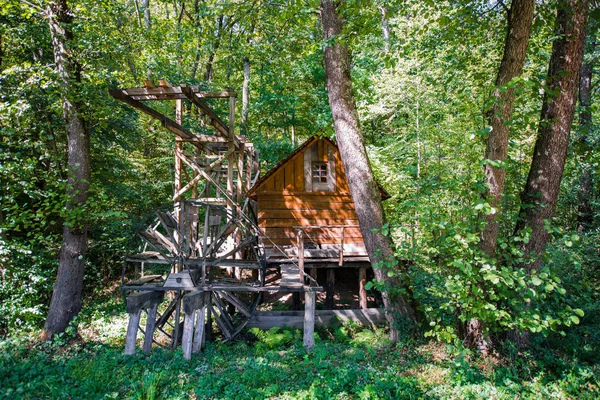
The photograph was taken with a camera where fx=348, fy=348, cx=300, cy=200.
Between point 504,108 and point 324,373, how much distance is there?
4.58 meters

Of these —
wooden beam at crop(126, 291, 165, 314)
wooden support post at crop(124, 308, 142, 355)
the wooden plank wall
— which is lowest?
wooden support post at crop(124, 308, 142, 355)

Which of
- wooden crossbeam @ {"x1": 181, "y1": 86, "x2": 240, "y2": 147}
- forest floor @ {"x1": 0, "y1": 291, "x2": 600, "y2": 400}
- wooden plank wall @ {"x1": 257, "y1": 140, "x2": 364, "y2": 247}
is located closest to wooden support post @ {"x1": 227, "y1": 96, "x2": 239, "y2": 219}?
wooden crossbeam @ {"x1": 181, "y1": 86, "x2": 240, "y2": 147}

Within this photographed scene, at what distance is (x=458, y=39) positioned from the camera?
6.51 metres

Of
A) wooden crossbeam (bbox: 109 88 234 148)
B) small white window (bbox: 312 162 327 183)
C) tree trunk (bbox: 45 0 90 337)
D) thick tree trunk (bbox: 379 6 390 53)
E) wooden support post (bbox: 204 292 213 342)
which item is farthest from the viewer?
small white window (bbox: 312 162 327 183)

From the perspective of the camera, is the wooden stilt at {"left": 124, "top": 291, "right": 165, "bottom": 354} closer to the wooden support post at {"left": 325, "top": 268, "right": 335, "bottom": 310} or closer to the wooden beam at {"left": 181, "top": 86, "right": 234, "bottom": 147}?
the wooden beam at {"left": 181, "top": 86, "right": 234, "bottom": 147}

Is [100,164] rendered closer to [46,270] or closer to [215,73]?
[46,270]

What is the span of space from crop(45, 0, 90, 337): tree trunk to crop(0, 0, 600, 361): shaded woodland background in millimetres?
209

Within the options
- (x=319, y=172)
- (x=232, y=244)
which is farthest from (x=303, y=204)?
(x=232, y=244)

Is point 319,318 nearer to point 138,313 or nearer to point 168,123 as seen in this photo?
point 138,313

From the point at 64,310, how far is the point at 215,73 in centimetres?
1733

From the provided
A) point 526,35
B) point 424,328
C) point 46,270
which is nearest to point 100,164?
point 46,270

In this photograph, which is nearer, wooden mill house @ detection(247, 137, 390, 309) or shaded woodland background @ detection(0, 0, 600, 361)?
shaded woodland background @ detection(0, 0, 600, 361)

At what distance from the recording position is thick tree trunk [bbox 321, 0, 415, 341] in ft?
19.4

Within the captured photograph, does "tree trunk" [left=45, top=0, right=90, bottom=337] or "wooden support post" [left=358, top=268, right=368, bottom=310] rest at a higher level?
"tree trunk" [left=45, top=0, right=90, bottom=337]
